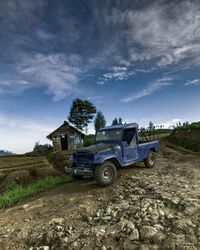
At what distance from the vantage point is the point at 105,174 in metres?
7.41

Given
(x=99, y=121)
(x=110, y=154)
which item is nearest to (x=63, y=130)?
(x=110, y=154)

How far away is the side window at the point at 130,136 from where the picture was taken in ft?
29.0

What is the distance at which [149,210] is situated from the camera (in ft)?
16.0

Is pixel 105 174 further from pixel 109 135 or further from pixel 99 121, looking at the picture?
pixel 99 121

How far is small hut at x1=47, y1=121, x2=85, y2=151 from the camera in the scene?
30.8m

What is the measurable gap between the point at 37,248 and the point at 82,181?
4.80m

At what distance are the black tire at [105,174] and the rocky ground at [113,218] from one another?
0.91 feet

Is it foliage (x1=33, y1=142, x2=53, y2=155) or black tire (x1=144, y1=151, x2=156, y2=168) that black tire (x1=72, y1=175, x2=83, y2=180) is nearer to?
black tire (x1=144, y1=151, x2=156, y2=168)

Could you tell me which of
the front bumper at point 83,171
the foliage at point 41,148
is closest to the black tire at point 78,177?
the front bumper at point 83,171

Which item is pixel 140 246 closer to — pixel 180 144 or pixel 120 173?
pixel 120 173

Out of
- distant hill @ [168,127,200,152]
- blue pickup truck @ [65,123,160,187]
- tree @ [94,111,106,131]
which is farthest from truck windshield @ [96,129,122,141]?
tree @ [94,111,106,131]

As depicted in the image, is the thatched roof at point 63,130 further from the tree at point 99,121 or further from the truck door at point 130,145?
the tree at point 99,121

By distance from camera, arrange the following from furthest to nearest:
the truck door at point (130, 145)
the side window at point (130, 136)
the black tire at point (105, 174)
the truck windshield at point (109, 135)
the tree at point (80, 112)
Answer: the tree at point (80, 112)
the side window at point (130, 136)
the truck windshield at point (109, 135)
the truck door at point (130, 145)
the black tire at point (105, 174)

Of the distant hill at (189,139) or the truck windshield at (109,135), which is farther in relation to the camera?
the distant hill at (189,139)
